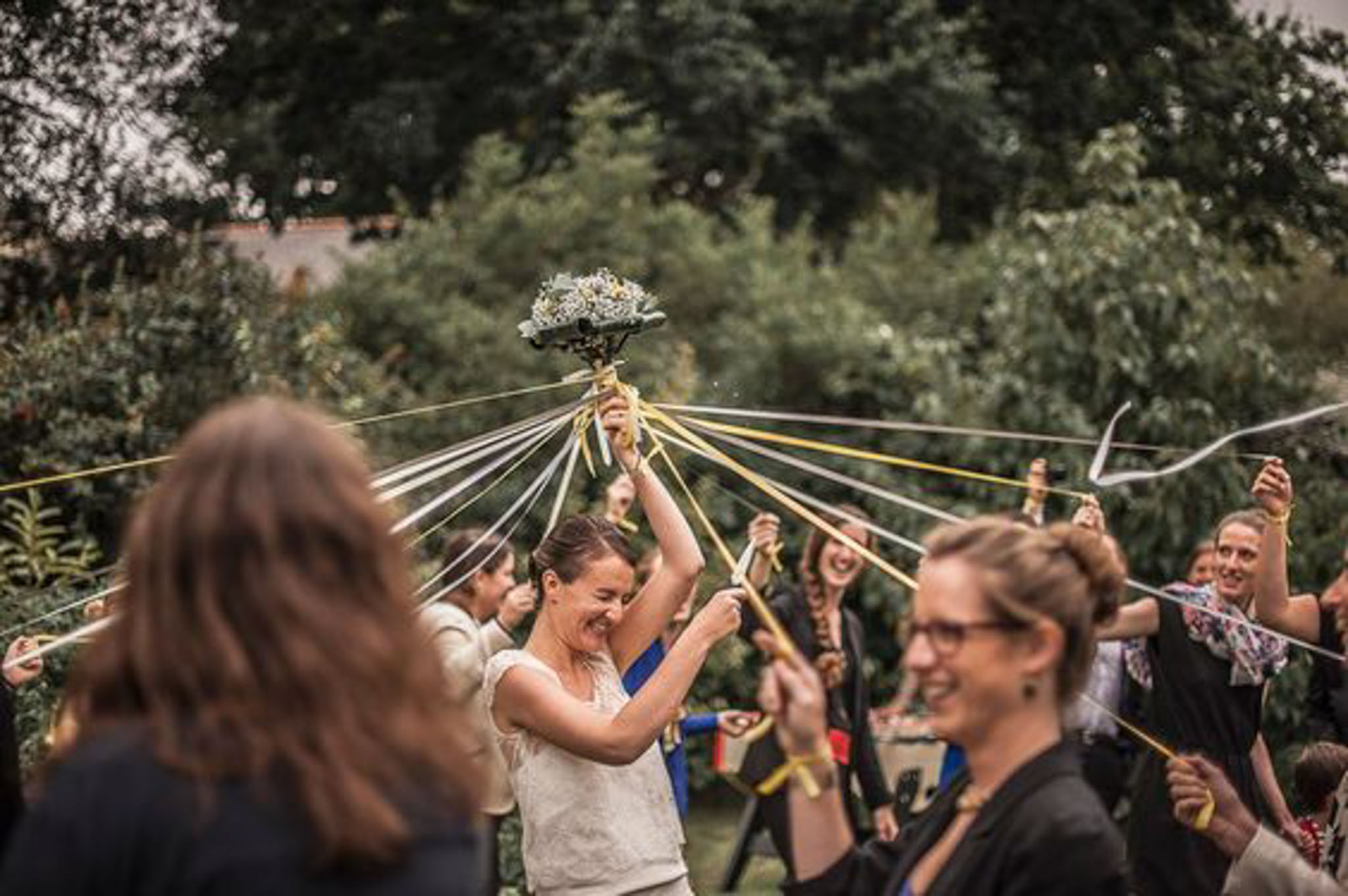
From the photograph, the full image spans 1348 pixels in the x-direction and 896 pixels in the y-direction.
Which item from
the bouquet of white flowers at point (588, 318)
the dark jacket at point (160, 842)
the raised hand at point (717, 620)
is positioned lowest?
the raised hand at point (717, 620)

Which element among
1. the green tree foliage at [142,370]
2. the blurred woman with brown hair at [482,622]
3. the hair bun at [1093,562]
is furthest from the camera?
the green tree foliage at [142,370]

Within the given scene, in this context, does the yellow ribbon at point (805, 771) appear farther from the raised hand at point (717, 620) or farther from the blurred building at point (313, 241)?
the blurred building at point (313, 241)

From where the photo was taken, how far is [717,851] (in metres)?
11.6

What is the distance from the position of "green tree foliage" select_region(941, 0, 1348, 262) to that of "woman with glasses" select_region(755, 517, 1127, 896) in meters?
15.2

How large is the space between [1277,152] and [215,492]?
58.4 feet

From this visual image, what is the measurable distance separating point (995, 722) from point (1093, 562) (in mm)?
381

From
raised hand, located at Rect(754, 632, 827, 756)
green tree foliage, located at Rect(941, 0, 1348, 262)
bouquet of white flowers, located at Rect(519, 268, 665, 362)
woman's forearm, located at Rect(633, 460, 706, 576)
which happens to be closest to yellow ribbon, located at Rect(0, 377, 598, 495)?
bouquet of white flowers, located at Rect(519, 268, 665, 362)

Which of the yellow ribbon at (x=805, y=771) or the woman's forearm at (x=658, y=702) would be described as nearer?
the yellow ribbon at (x=805, y=771)

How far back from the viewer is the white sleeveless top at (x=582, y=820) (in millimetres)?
4770

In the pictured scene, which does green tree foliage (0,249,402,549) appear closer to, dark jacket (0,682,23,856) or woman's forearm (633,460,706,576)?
woman's forearm (633,460,706,576)

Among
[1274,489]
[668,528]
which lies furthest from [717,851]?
[668,528]

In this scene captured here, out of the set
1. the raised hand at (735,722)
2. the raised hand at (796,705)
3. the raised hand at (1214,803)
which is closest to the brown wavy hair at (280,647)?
the raised hand at (796,705)

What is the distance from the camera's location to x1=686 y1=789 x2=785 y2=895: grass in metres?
10.5

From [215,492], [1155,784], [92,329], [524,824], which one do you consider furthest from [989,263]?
[215,492]
